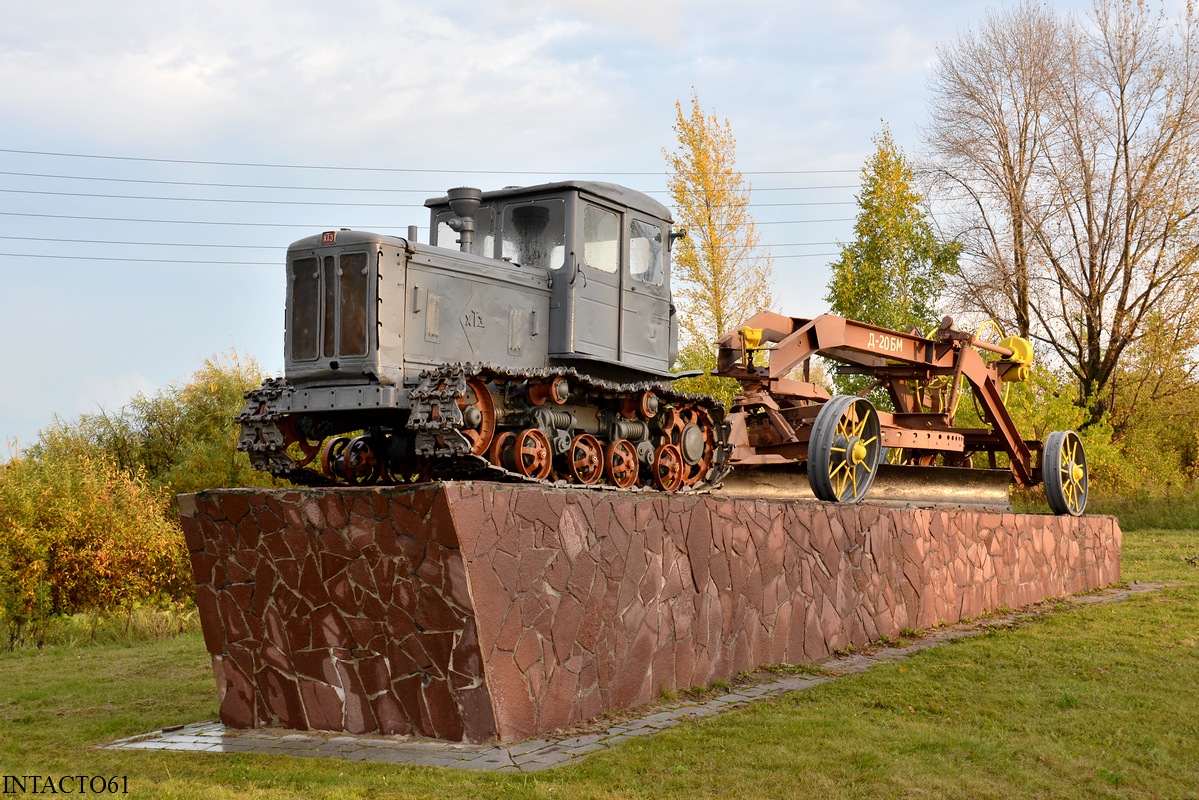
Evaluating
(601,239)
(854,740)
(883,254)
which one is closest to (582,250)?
(601,239)

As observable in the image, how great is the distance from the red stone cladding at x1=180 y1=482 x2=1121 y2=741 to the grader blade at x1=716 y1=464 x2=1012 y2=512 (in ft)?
8.22

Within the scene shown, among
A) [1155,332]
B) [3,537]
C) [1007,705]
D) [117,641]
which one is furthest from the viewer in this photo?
[1155,332]

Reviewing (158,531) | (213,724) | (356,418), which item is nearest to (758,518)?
(356,418)

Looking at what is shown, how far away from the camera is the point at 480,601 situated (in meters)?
7.43

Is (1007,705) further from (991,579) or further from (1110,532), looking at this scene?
(1110,532)

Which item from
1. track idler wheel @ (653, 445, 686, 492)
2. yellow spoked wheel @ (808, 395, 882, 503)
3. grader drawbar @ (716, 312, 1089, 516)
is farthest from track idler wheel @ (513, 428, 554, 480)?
yellow spoked wheel @ (808, 395, 882, 503)

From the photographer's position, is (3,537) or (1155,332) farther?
(1155,332)

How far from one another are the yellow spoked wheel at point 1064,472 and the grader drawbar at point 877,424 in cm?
2

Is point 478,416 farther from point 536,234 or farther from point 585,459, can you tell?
point 536,234

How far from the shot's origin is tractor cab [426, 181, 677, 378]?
10.4 m

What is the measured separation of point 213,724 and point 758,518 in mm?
4659

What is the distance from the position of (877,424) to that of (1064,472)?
4.96 m

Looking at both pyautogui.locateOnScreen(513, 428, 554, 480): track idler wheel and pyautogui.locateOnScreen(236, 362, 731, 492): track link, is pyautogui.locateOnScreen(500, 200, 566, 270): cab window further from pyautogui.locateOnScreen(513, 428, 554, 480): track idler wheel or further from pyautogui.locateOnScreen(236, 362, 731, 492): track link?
pyautogui.locateOnScreen(513, 428, 554, 480): track idler wheel

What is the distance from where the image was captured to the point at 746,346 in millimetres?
12430
